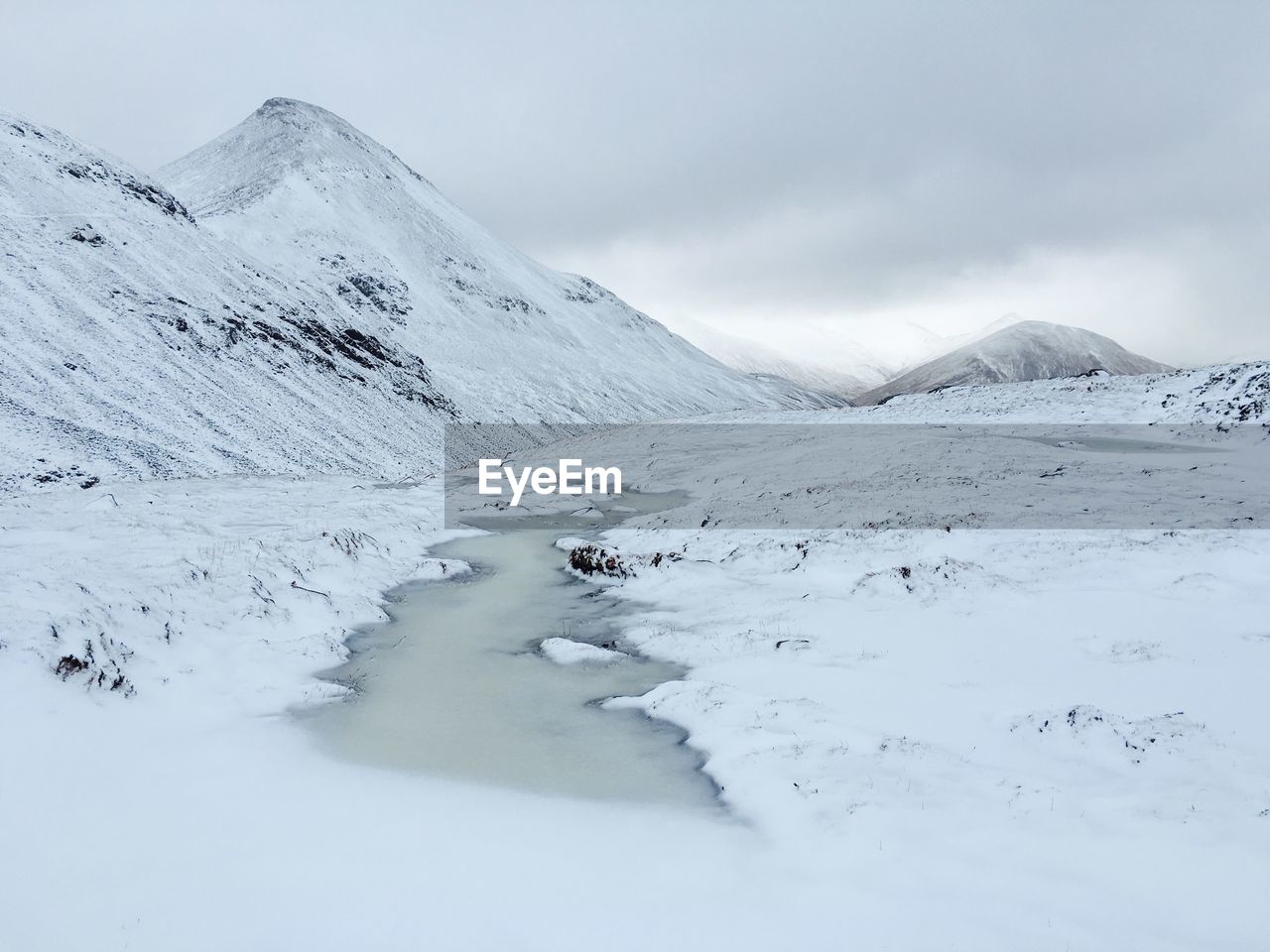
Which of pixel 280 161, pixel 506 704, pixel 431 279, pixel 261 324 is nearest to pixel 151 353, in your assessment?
pixel 261 324

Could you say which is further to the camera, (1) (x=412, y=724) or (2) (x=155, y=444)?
(2) (x=155, y=444)

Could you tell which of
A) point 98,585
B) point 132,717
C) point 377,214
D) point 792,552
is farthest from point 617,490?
point 377,214

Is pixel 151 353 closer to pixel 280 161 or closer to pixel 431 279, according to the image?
pixel 431 279

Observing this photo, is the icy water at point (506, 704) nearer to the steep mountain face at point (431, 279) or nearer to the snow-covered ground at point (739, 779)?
the snow-covered ground at point (739, 779)

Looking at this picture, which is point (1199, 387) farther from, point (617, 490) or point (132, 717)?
point (132, 717)

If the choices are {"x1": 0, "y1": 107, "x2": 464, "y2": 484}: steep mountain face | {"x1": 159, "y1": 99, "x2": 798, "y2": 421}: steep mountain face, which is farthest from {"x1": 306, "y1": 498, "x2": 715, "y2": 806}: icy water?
{"x1": 159, "y1": 99, "x2": 798, "y2": 421}: steep mountain face

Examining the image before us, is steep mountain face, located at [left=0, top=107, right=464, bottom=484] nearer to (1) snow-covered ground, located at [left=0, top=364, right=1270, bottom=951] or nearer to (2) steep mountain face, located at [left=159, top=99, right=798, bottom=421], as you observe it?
(2) steep mountain face, located at [left=159, top=99, right=798, bottom=421]
